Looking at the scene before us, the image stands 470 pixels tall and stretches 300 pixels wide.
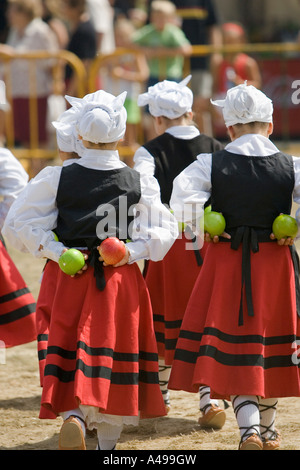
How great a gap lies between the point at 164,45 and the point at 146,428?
21.9 ft

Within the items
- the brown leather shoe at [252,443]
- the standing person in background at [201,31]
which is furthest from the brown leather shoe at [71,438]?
the standing person in background at [201,31]

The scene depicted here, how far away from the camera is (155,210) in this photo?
4609 millimetres

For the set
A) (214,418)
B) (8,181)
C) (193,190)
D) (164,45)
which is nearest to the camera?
(193,190)

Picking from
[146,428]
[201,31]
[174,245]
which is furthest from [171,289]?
[201,31]

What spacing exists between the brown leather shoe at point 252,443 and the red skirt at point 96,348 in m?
0.46

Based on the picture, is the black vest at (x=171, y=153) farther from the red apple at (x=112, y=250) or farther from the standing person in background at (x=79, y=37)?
the standing person in background at (x=79, y=37)

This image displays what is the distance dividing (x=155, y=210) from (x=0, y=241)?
1352 mm

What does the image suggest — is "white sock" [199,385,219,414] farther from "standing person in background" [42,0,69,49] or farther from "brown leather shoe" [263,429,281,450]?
"standing person in background" [42,0,69,49]

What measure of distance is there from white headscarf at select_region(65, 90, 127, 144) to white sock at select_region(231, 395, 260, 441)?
139 centimetres

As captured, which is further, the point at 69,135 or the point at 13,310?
the point at 13,310

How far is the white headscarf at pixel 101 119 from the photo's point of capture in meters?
4.50

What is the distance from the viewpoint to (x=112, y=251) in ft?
14.4

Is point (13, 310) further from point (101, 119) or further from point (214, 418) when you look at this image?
point (101, 119)

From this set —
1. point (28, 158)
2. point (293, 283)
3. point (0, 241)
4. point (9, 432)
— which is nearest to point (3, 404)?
point (9, 432)
